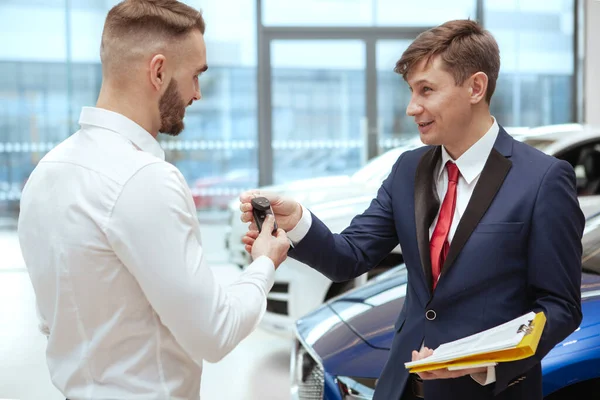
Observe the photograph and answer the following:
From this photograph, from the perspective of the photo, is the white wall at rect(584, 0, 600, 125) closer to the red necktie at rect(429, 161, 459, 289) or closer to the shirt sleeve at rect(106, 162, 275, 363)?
the red necktie at rect(429, 161, 459, 289)

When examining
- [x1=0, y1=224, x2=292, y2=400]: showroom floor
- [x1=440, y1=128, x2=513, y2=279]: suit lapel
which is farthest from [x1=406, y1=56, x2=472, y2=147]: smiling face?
[x1=0, y1=224, x2=292, y2=400]: showroom floor

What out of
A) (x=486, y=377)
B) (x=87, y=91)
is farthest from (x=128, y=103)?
(x=87, y=91)

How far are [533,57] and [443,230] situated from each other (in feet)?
26.0

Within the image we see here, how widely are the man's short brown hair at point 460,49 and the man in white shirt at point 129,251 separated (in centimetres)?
55

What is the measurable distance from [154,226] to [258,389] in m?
2.92

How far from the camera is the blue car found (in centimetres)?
207

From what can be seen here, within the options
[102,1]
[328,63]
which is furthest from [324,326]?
[102,1]

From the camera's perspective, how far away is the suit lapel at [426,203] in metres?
1.67

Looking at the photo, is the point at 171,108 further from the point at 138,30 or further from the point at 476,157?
the point at 476,157

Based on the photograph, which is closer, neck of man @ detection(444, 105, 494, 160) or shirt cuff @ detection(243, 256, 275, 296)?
shirt cuff @ detection(243, 256, 275, 296)

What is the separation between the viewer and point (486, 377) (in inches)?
59.5

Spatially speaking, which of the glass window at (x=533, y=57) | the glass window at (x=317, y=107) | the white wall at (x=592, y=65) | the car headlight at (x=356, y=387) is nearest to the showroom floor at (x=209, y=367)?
the car headlight at (x=356, y=387)

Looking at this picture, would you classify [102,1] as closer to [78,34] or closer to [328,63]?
[78,34]

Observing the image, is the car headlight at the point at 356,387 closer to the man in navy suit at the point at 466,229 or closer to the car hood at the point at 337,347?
the car hood at the point at 337,347
